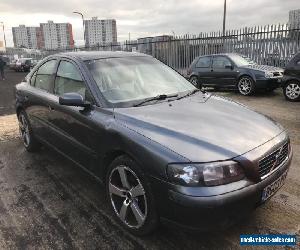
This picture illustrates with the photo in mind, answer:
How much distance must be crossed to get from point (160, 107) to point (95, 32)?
86.0m

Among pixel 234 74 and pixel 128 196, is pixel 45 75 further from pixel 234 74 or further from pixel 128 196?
pixel 234 74

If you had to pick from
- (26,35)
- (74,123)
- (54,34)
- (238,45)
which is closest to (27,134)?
(74,123)

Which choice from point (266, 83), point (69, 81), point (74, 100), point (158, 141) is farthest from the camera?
point (266, 83)

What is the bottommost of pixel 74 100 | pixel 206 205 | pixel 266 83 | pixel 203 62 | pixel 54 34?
pixel 266 83

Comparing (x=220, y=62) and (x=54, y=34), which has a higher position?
(x=54, y=34)

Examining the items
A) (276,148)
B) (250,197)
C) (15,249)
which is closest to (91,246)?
(15,249)

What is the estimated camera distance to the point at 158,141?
2854 mm

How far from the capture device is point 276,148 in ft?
9.98

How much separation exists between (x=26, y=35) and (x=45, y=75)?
118 m

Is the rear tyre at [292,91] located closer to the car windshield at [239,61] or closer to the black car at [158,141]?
the car windshield at [239,61]

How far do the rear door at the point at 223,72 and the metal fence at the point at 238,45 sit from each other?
226cm

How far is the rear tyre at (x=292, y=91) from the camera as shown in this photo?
10180mm

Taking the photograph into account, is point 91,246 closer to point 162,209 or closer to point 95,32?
point 162,209

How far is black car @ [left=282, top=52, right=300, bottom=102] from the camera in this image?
1012cm
